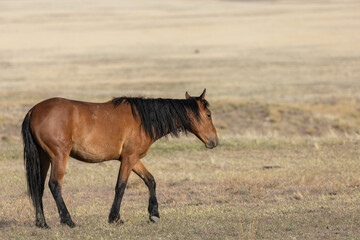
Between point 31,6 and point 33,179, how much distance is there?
131050 mm

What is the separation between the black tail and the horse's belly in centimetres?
49

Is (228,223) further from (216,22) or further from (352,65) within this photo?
(216,22)

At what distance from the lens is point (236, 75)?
139ft

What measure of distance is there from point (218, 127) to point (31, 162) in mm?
15347

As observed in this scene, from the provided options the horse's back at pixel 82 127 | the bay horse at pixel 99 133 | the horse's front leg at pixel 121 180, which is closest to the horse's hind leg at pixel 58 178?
the bay horse at pixel 99 133

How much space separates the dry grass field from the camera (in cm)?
925

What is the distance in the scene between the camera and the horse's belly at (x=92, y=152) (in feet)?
29.1

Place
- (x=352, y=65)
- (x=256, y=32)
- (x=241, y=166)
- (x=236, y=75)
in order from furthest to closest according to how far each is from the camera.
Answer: (x=256, y=32) → (x=352, y=65) → (x=236, y=75) → (x=241, y=166)

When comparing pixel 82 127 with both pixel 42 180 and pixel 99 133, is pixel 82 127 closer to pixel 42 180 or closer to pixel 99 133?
pixel 99 133

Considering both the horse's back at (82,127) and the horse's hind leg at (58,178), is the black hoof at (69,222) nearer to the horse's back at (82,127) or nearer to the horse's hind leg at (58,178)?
the horse's hind leg at (58,178)

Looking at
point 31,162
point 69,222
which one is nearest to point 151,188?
point 69,222

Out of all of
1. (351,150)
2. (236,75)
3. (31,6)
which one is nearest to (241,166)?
(351,150)

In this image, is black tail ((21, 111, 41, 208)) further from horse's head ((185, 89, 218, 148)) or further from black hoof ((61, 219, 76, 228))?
horse's head ((185, 89, 218, 148))

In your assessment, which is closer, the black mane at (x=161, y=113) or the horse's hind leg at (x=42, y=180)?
the horse's hind leg at (x=42, y=180)
